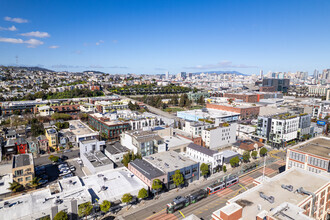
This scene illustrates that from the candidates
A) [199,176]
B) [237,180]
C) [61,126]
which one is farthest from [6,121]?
[237,180]

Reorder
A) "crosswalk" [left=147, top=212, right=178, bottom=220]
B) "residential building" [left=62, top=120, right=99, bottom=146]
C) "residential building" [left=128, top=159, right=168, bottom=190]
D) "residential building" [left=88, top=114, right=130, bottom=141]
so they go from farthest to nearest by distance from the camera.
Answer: "residential building" [left=88, top=114, right=130, bottom=141] < "residential building" [left=62, top=120, right=99, bottom=146] < "residential building" [left=128, top=159, right=168, bottom=190] < "crosswalk" [left=147, top=212, right=178, bottom=220]

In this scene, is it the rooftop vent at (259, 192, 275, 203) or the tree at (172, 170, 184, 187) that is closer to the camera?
the rooftop vent at (259, 192, 275, 203)

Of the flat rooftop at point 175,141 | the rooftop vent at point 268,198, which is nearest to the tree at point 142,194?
the rooftop vent at point 268,198

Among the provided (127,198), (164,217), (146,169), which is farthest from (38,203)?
(164,217)

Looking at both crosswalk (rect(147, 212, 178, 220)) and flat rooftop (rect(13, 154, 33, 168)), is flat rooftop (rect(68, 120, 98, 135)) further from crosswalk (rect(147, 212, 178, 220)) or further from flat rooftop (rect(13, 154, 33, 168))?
crosswalk (rect(147, 212, 178, 220))

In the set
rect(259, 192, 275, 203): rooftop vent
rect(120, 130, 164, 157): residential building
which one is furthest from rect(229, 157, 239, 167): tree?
rect(259, 192, 275, 203): rooftop vent

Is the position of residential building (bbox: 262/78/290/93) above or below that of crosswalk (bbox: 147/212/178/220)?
above

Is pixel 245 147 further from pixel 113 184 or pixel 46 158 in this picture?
pixel 46 158

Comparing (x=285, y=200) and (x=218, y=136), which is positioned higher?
(x=285, y=200)
